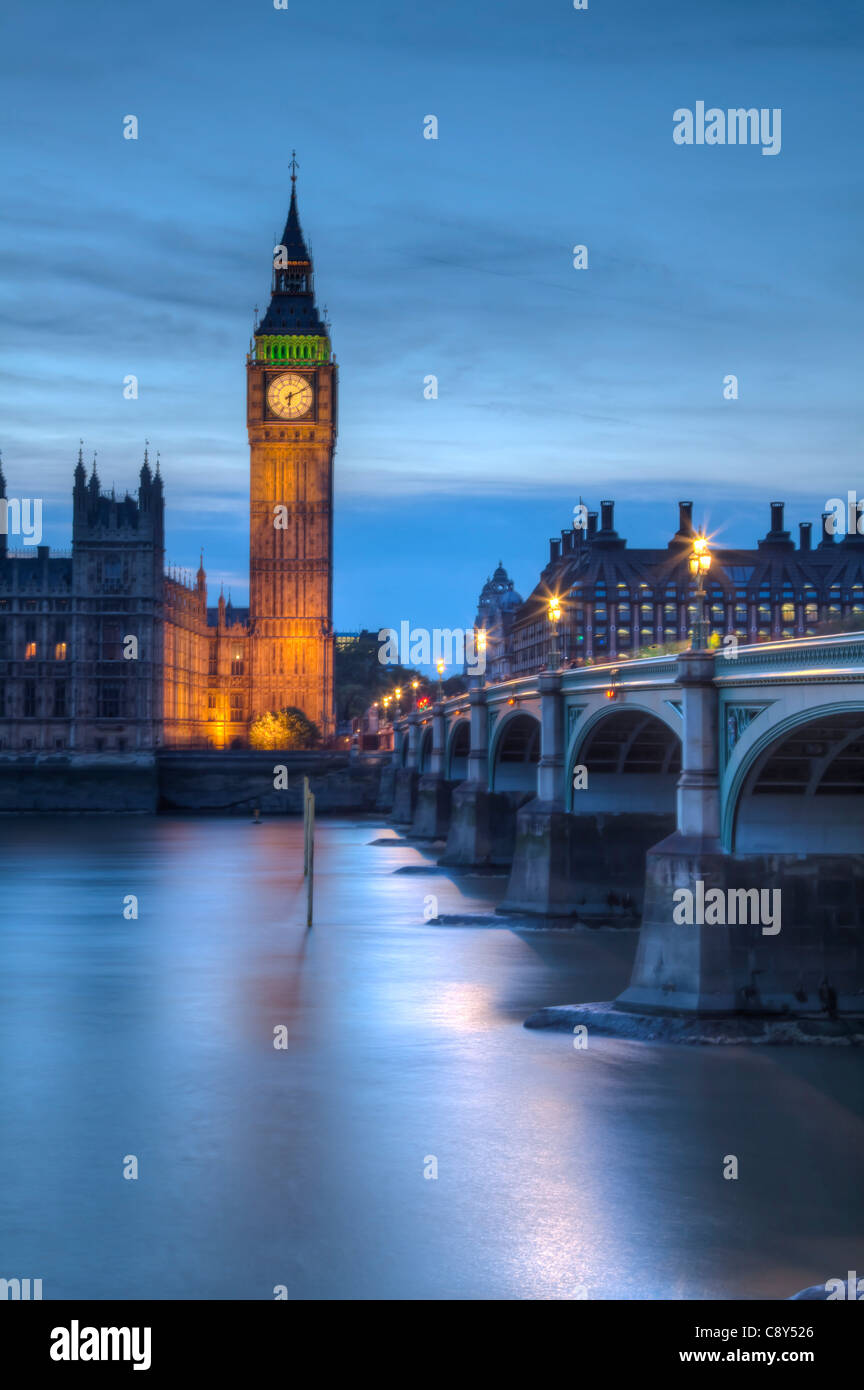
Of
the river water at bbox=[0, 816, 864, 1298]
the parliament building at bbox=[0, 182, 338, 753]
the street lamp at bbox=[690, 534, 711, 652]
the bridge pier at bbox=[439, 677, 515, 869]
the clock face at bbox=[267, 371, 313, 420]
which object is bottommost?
the river water at bbox=[0, 816, 864, 1298]

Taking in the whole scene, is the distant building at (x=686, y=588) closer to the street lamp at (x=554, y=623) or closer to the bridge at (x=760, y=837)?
the street lamp at (x=554, y=623)

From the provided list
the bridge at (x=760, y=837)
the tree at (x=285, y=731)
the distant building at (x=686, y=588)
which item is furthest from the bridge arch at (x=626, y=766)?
the distant building at (x=686, y=588)

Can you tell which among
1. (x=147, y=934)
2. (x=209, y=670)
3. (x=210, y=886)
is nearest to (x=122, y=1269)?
(x=147, y=934)

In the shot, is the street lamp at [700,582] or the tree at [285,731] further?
the tree at [285,731]

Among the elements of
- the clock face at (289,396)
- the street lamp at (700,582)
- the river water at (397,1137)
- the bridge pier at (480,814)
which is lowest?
the river water at (397,1137)

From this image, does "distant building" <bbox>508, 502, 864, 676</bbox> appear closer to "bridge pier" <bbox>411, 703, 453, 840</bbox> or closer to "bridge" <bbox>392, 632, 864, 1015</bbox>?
"bridge pier" <bbox>411, 703, 453, 840</bbox>

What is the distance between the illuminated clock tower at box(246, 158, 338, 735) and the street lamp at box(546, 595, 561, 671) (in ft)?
315

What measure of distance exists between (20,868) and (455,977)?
32105 mm

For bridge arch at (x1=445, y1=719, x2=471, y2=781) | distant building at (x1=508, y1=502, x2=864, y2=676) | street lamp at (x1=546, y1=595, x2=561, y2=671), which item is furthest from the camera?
distant building at (x1=508, y1=502, x2=864, y2=676)

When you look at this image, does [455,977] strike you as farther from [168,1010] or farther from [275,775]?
[275,775]

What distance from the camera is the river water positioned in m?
14.3

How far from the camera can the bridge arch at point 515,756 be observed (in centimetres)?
5172

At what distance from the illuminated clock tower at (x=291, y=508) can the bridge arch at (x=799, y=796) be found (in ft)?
366

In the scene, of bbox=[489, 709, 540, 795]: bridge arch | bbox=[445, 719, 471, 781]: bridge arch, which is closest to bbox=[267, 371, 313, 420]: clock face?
bbox=[445, 719, 471, 781]: bridge arch
